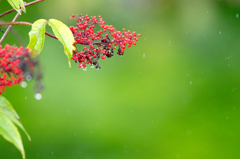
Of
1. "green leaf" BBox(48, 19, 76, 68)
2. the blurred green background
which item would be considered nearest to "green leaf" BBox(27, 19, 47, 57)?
"green leaf" BBox(48, 19, 76, 68)

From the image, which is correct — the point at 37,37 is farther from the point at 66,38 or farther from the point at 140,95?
the point at 140,95

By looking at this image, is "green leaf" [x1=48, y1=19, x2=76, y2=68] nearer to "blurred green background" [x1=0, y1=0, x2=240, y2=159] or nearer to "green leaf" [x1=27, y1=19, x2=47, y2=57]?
"green leaf" [x1=27, y1=19, x2=47, y2=57]

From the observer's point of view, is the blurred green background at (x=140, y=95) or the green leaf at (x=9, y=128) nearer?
the green leaf at (x=9, y=128)

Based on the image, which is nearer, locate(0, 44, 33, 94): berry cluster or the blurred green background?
locate(0, 44, 33, 94): berry cluster

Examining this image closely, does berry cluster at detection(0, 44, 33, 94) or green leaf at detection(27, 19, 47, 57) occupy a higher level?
green leaf at detection(27, 19, 47, 57)

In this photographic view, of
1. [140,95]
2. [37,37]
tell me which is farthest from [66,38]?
[140,95]

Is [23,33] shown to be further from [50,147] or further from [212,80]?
[212,80]

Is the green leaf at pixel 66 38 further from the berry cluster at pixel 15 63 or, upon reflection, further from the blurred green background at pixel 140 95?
the blurred green background at pixel 140 95

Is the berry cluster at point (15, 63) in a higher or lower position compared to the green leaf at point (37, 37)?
lower

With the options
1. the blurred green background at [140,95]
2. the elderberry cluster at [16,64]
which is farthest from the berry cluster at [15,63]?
the blurred green background at [140,95]

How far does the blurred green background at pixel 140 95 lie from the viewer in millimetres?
2055

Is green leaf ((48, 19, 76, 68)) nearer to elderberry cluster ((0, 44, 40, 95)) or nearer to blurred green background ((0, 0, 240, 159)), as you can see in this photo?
elderberry cluster ((0, 44, 40, 95))

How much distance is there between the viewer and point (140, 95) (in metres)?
2.32

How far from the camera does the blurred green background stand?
6.74 feet
